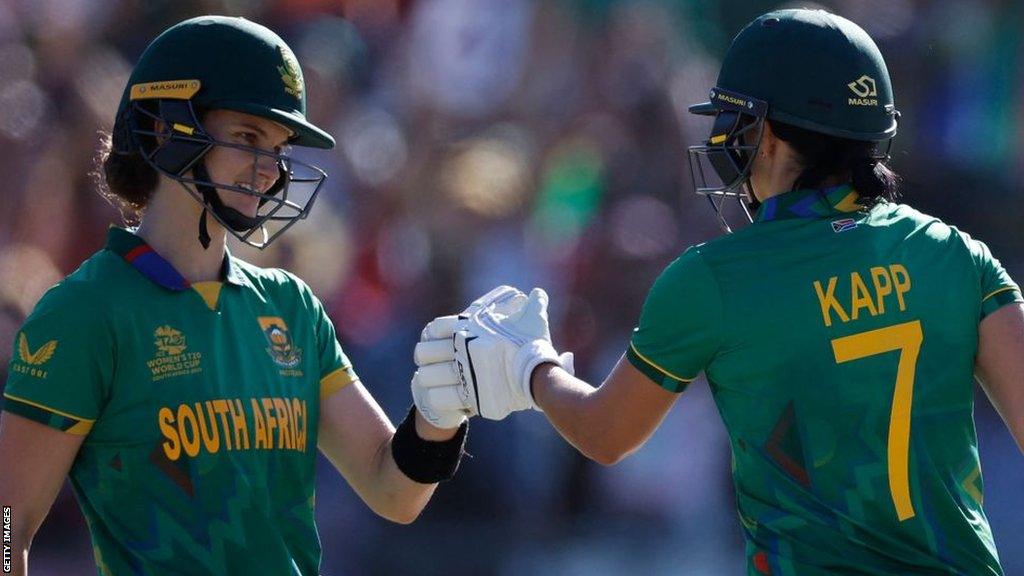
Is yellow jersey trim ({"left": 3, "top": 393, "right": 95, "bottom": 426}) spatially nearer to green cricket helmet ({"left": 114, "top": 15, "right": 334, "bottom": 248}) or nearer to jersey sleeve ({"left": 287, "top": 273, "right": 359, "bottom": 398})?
green cricket helmet ({"left": 114, "top": 15, "right": 334, "bottom": 248})

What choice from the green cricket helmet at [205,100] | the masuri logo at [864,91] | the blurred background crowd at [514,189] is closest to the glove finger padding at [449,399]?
the green cricket helmet at [205,100]

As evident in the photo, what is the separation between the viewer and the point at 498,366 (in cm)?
307

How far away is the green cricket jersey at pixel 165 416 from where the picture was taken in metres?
2.59

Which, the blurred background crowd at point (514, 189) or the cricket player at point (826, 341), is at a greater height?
the cricket player at point (826, 341)

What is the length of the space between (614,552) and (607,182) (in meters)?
1.58

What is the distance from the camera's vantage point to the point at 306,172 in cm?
585

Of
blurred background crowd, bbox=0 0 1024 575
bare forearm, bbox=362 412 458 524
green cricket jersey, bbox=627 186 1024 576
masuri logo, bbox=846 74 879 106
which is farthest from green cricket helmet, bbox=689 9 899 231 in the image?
blurred background crowd, bbox=0 0 1024 575

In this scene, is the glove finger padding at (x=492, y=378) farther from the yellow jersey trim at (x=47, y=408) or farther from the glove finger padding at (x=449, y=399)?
the yellow jersey trim at (x=47, y=408)

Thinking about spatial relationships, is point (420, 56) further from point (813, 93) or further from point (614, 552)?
point (813, 93)

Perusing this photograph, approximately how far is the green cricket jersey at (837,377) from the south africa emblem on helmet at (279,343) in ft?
2.37

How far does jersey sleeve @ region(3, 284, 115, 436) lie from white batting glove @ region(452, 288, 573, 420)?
2.57 ft

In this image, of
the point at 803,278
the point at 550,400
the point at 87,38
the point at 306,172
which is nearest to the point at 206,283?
the point at 550,400

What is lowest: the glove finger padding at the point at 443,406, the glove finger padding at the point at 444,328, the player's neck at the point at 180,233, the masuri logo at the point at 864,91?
the glove finger padding at the point at 443,406

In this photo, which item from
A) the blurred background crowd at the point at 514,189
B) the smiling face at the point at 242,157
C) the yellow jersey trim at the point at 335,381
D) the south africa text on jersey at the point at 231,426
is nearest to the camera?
the south africa text on jersey at the point at 231,426
